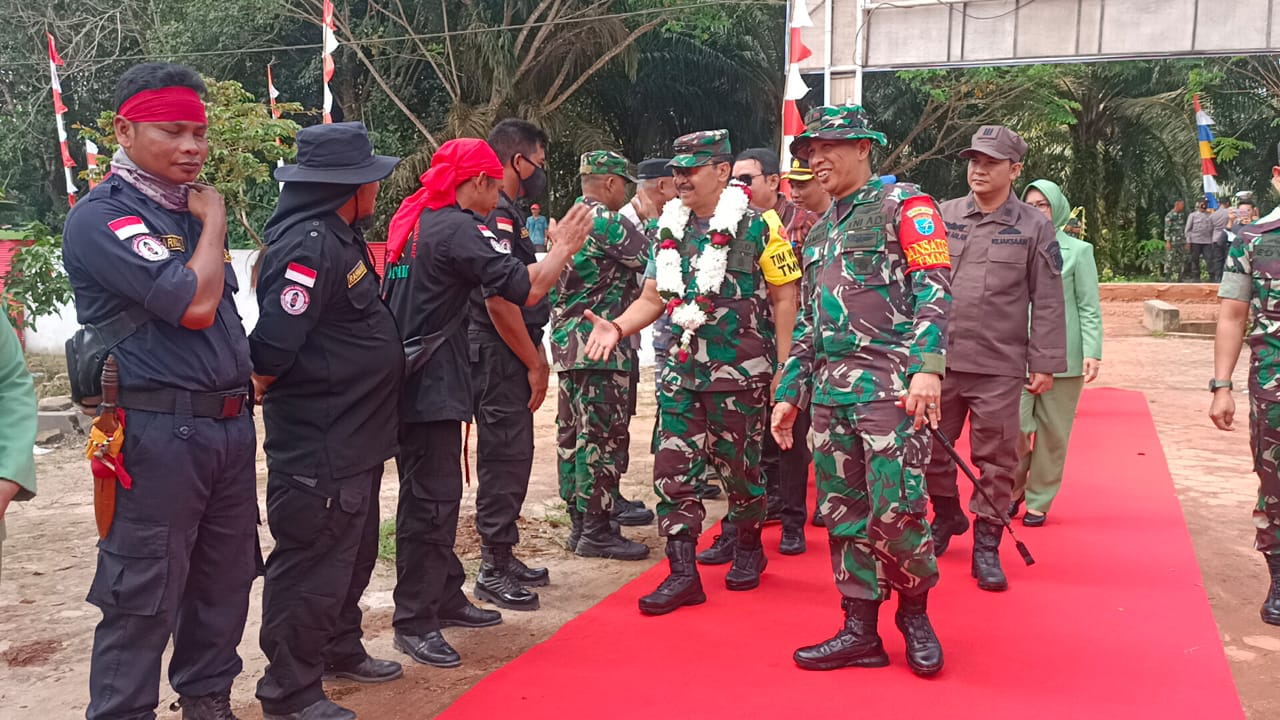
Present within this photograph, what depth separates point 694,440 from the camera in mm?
4621

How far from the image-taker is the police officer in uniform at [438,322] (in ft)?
12.9

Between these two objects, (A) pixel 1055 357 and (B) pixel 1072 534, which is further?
(B) pixel 1072 534

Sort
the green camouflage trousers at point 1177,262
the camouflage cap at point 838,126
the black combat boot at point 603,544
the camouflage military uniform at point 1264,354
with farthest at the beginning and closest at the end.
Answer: the green camouflage trousers at point 1177,262 < the black combat boot at point 603,544 < the camouflage military uniform at point 1264,354 < the camouflage cap at point 838,126

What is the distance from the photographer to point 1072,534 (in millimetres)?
5715

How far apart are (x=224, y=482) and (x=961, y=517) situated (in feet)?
11.7

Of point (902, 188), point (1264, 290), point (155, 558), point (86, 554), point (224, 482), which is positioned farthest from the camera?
point (86, 554)

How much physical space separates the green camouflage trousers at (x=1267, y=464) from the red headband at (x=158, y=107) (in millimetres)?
3999

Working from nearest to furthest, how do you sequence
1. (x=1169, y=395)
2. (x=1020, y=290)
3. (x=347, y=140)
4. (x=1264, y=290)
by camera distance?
(x=347, y=140), (x=1264, y=290), (x=1020, y=290), (x=1169, y=395)

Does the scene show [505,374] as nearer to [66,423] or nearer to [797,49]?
[66,423]

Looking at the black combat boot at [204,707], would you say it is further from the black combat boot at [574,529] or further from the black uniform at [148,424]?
the black combat boot at [574,529]

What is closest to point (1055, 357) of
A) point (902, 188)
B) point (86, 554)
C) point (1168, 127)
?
point (902, 188)

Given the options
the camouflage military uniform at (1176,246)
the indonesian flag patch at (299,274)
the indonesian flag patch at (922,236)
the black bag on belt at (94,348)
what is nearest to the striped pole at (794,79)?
the indonesian flag patch at (922,236)

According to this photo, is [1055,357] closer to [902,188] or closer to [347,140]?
[902,188]

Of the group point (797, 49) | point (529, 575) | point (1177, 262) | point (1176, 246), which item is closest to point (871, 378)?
point (529, 575)
